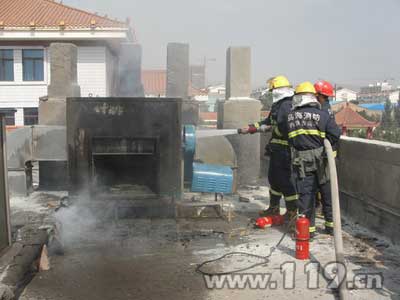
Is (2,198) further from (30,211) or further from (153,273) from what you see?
(30,211)

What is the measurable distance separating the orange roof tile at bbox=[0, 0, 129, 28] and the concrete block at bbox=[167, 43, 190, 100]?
878cm

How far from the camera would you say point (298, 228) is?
169 inches

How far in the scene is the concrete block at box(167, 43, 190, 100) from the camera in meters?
9.82

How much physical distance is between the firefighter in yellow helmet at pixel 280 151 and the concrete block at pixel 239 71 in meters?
2.83

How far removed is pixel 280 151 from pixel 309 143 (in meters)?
0.93

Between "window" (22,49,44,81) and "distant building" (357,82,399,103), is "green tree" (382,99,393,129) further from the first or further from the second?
"distant building" (357,82,399,103)

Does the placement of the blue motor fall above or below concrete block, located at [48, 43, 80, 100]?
below

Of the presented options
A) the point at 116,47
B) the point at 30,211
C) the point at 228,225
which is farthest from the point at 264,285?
the point at 116,47

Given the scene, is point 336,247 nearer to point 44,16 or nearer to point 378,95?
point 44,16

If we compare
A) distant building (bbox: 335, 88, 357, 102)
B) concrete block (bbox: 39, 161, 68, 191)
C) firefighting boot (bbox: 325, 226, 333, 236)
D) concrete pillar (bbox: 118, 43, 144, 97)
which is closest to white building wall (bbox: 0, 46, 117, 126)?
concrete pillar (bbox: 118, 43, 144, 97)

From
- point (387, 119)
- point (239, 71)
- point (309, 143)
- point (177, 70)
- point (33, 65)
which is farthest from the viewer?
point (387, 119)

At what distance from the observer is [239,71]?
29.3 ft

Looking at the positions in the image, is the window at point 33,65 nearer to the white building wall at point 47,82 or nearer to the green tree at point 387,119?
the white building wall at point 47,82

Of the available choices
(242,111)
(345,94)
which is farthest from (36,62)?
(345,94)
